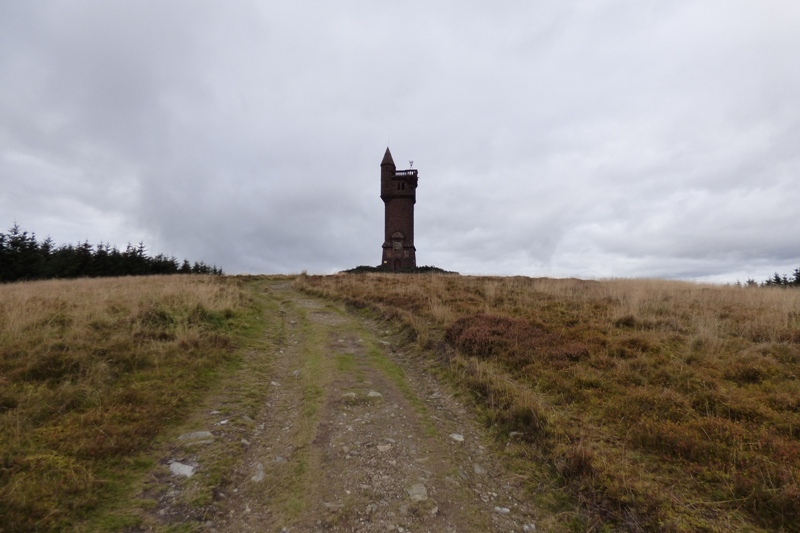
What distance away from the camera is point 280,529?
363cm

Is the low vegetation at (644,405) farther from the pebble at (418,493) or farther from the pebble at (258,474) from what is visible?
the pebble at (258,474)

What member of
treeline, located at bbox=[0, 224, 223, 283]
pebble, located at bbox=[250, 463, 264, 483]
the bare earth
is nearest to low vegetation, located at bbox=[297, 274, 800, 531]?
the bare earth

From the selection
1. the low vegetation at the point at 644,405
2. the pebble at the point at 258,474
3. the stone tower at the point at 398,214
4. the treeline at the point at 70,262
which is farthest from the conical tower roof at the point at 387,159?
the pebble at the point at 258,474

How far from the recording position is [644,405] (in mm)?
5703

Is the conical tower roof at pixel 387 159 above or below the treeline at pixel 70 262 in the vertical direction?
above

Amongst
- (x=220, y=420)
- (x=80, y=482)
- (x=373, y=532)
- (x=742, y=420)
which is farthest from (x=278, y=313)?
(x=742, y=420)

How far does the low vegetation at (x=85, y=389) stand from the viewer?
3742 mm

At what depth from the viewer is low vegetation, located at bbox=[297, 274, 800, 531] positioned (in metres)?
3.79

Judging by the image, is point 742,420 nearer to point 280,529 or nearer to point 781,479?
point 781,479

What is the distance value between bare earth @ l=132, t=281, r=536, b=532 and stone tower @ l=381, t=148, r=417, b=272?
153 feet

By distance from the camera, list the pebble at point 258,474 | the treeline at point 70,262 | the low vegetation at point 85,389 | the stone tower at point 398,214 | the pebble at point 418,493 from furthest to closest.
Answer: the stone tower at point 398,214
the treeline at point 70,262
the pebble at point 258,474
the pebble at point 418,493
the low vegetation at point 85,389

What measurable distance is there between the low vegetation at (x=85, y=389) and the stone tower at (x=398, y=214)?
145ft

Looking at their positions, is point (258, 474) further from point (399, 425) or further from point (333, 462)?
point (399, 425)

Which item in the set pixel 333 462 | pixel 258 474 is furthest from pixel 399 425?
pixel 258 474
